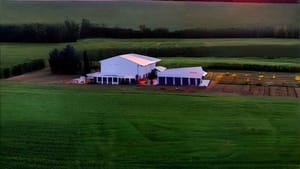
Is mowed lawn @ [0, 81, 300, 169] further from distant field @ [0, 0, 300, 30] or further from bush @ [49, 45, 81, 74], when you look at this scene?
distant field @ [0, 0, 300, 30]

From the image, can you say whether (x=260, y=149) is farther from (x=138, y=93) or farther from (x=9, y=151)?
(x=9, y=151)

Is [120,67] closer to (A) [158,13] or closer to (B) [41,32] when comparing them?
(A) [158,13]

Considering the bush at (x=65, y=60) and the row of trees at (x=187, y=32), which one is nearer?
the row of trees at (x=187, y=32)

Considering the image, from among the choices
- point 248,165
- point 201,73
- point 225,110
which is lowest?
point 248,165

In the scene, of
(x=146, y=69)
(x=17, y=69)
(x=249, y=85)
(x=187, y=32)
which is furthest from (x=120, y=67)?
(x=249, y=85)

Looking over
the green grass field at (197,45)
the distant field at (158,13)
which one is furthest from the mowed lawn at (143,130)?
the distant field at (158,13)

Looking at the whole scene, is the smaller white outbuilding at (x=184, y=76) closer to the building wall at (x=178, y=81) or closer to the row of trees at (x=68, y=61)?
the building wall at (x=178, y=81)

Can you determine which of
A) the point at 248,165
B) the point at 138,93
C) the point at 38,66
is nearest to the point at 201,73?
the point at 138,93
